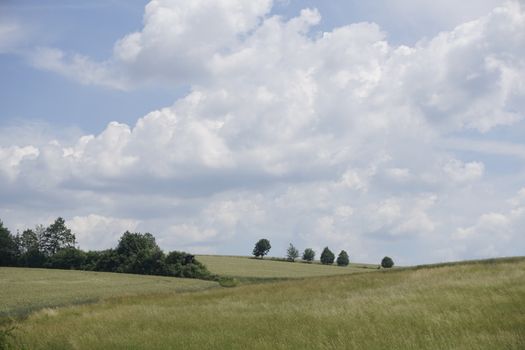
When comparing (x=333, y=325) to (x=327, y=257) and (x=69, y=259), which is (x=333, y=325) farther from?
(x=327, y=257)

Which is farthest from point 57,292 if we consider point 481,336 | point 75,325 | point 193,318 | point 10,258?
point 10,258

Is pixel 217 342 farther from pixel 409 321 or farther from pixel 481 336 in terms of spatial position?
pixel 481 336

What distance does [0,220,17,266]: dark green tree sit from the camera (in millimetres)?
98250

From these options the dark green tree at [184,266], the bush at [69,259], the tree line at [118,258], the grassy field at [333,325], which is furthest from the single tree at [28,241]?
the grassy field at [333,325]

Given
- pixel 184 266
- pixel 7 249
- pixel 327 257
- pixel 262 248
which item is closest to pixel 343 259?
pixel 327 257

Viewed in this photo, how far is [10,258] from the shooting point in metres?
98.9

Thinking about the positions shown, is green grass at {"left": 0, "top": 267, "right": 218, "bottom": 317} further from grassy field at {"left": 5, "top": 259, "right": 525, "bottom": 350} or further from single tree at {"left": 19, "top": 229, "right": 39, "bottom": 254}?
single tree at {"left": 19, "top": 229, "right": 39, "bottom": 254}

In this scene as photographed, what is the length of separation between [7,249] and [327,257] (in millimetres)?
67946

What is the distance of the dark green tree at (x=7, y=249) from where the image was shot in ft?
322

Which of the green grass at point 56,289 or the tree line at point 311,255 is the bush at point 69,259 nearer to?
the green grass at point 56,289

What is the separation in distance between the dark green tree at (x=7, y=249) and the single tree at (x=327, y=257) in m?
66.1

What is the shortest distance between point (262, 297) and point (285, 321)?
1332 cm

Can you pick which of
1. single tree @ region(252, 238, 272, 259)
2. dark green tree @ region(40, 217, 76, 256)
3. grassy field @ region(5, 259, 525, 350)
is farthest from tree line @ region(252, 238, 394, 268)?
grassy field @ region(5, 259, 525, 350)

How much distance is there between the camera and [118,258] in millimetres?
84875
